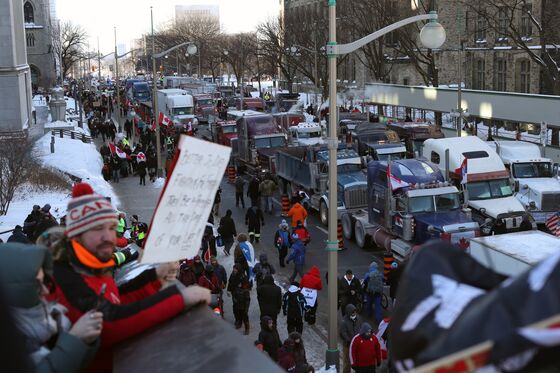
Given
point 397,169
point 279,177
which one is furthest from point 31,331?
point 279,177

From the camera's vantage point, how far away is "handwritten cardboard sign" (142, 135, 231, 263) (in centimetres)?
377

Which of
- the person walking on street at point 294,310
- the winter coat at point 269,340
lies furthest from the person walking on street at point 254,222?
the winter coat at point 269,340

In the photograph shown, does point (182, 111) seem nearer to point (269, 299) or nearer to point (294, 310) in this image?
point (294, 310)

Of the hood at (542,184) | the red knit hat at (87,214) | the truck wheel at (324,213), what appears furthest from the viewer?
the truck wheel at (324,213)

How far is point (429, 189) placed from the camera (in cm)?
2047

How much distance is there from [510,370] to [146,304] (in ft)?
6.93

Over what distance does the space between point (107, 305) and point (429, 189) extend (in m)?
17.7

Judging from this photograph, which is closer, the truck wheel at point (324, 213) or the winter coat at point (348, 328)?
the winter coat at point (348, 328)

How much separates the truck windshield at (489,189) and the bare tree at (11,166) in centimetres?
1423

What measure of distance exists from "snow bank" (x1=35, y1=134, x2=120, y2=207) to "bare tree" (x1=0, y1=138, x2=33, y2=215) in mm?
3336

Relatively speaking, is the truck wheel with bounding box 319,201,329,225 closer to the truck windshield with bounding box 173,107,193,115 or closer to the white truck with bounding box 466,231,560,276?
the white truck with bounding box 466,231,560,276

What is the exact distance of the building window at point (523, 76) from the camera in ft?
187

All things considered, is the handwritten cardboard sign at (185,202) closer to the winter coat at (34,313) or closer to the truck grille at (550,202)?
the winter coat at (34,313)

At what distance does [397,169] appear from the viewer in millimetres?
21469
